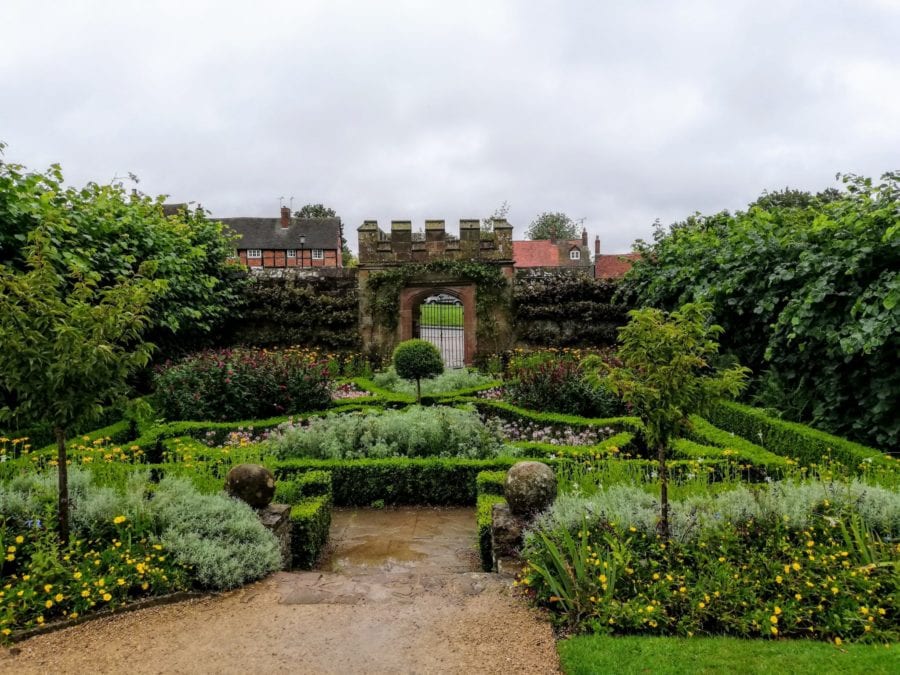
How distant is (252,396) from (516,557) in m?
5.89

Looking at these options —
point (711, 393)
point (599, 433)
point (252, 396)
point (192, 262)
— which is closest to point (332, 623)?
point (711, 393)

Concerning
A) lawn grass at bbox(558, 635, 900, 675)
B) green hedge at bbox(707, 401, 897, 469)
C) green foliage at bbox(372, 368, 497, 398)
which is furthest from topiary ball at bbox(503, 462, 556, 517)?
green foliage at bbox(372, 368, 497, 398)

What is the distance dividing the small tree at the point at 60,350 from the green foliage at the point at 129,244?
540 millimetres

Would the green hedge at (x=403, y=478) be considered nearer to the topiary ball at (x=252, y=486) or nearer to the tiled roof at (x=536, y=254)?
the topiary ball at (x=252, y=486)

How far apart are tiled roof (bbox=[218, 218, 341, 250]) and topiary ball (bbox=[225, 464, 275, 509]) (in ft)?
138

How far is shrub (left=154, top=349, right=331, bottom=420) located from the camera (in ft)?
28.7

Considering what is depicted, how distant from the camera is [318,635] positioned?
3346 millimetres

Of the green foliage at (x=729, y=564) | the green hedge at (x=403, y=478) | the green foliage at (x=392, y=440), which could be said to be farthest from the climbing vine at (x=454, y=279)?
the green foliage at (x=729, y=564)

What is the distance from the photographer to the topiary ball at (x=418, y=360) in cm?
A: 995

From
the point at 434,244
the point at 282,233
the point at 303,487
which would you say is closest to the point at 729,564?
the point at 303,487

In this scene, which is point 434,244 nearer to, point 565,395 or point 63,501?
point 565,395

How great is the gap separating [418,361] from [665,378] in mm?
6268

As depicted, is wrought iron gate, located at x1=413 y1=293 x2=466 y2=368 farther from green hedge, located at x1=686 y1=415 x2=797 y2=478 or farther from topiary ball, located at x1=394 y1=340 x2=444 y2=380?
green hedge, located at x1=686 y1=415 x2=797 y2=478

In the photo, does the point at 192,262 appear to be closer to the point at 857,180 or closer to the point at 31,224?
the point at 31,224
